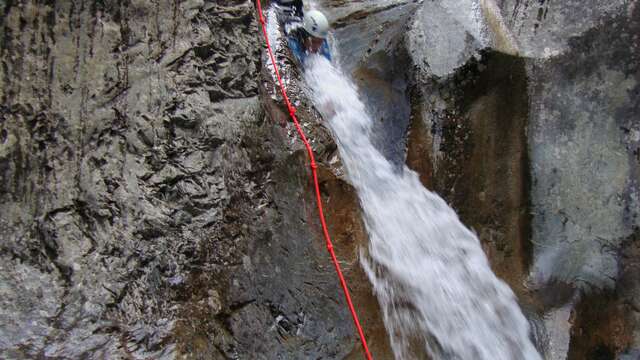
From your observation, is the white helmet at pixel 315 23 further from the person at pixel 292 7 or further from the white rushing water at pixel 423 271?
the white rushing water at pixel 423 271

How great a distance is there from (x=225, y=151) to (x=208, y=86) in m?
0.37

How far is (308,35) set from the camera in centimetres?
344

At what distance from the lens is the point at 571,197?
280 centimetres

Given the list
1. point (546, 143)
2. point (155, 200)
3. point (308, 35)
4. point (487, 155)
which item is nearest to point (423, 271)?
point (487, 155)

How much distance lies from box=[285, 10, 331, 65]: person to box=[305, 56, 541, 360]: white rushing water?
7.4 inches

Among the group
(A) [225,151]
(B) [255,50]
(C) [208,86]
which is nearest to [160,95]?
(C) [208,86]

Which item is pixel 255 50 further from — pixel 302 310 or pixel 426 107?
pixel 302 310

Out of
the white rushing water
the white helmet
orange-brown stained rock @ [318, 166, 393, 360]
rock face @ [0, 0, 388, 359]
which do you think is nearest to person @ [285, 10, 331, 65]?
the white helmet

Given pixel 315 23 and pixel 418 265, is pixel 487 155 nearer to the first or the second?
pixel 418 265

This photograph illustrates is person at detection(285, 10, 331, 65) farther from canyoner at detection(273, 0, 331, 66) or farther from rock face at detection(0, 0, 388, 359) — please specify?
rock face at detection(0, 0, 388, 359)

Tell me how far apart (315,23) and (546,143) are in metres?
1.68

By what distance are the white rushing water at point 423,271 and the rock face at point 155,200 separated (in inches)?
7.0

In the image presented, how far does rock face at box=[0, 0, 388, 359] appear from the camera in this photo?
2.17 metres

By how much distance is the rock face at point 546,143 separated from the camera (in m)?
2.64
